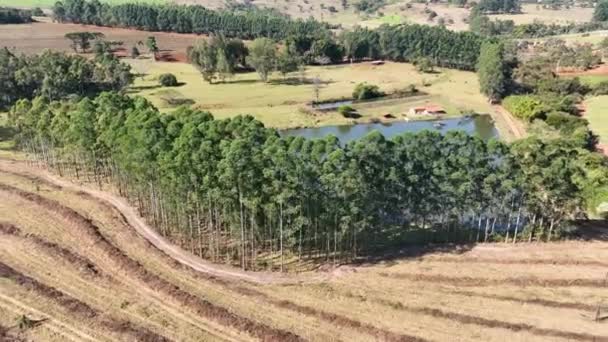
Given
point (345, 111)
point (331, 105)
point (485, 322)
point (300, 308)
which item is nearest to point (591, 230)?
point (485, 322)

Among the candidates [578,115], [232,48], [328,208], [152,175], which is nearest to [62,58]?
[232,48]

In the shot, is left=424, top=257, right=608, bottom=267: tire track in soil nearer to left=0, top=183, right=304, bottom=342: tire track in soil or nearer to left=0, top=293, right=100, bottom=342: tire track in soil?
left=0, top=183, right=304, bottom=342: tire track in soil

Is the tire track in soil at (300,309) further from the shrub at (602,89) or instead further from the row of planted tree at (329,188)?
the shrub at (602,89)

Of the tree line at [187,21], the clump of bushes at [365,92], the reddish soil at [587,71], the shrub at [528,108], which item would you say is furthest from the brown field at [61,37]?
the reddish soil at [587,71]

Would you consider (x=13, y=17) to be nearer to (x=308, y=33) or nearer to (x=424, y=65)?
(x=308, y=33)

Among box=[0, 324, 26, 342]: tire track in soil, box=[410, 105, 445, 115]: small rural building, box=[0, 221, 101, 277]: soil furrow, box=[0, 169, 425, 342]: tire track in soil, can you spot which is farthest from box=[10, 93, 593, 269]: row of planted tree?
box=[410, 105, 445, 115]: small rural building
